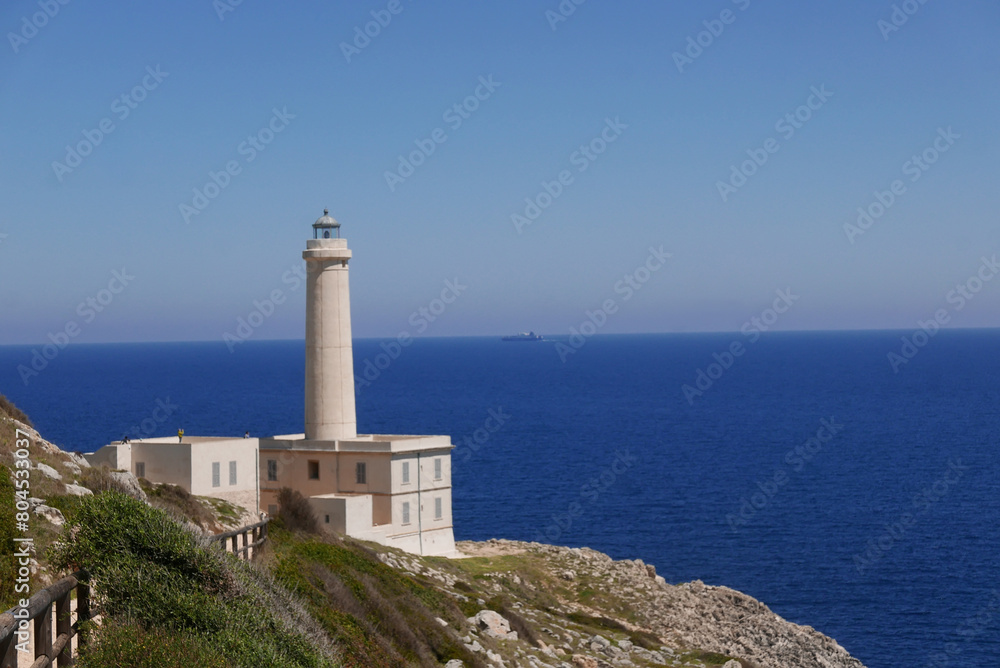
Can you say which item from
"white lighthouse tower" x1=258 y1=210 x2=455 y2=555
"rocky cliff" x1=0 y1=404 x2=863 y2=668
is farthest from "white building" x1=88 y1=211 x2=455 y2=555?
"rocky cliff" x1=0 y1=404 x2=863 y2=668

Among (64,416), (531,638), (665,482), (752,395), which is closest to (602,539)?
(665,482)

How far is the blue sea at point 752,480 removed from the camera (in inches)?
1882

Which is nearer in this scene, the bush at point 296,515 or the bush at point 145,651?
the bush at point 145,651

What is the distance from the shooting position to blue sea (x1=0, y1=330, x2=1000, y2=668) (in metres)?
47.8

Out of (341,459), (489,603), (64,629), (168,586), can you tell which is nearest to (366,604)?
(489,603)

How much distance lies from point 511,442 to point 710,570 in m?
53.4

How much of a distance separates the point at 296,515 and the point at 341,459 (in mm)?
8951

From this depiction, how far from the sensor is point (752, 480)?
8100cm

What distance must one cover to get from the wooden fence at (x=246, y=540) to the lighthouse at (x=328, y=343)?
609 inches

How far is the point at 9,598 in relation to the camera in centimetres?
1176

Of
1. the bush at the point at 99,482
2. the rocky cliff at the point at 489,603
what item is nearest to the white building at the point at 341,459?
the rocky cliff at the point at 489,603

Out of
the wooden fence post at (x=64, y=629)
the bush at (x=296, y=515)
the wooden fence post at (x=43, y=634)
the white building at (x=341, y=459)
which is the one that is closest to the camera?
the wooden fence post at (x=43, y=634)

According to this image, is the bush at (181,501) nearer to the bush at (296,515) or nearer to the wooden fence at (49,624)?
the bush at (296,515)

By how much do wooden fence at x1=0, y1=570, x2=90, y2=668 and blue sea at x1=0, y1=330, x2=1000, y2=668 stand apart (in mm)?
32683
